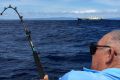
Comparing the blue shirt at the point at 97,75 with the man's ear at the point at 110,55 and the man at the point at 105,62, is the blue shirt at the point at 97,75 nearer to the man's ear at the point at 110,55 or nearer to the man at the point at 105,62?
the man at the point at 105,62

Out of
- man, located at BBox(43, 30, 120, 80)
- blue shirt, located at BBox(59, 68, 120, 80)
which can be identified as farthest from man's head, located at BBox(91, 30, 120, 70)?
blue shirt, located at BBox(59, 68, 120, 80)

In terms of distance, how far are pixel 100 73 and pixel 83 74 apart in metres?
0.18

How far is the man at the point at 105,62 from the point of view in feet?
12.8

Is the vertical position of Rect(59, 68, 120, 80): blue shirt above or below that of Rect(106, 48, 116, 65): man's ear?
below

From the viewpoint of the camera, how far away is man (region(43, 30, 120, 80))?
12.8ft

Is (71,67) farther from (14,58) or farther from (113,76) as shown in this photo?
(113,76)

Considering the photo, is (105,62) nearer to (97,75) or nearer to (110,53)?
(110,53)

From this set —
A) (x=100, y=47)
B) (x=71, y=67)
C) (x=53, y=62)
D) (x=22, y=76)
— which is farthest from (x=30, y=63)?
(x=100, y=47)

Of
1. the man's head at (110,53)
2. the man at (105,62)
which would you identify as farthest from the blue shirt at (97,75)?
the man's head at (110,53)

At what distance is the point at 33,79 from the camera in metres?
19.2

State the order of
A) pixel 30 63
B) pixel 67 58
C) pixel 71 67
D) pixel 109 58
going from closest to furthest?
pixel 109 58 < pixel 71 67 < pixel 30 63 < pixel 67 58

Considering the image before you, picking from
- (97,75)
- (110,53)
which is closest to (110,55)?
(110,53)

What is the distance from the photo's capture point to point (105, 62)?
4195 mm

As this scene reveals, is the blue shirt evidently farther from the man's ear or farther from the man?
the man's ear
